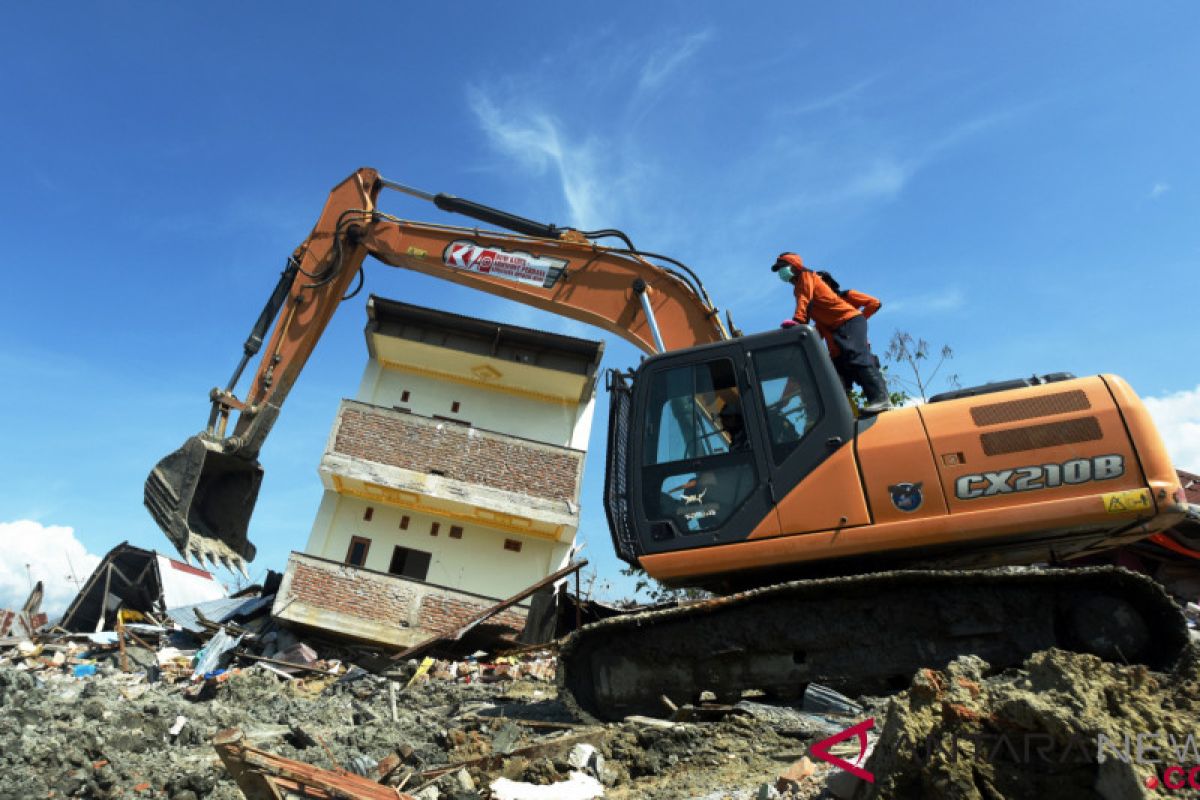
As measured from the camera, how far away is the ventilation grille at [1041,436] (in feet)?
15.3

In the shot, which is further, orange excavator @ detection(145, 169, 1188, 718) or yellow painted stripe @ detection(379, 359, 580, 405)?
yellow painted stripe @ detection(379, 359, 580, 405)

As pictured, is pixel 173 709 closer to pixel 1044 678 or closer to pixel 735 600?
pixel 735 600

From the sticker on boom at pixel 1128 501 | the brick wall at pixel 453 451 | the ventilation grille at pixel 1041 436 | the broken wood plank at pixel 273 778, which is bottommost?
the broken wood plank at pixel 273 778

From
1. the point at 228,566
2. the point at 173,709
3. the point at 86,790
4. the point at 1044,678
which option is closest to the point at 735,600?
the point at 1044,678

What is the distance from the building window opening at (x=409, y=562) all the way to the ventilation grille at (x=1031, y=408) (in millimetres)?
15462

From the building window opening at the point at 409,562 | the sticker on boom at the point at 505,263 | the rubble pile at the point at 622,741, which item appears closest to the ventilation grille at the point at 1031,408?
the rubble pile at the point at 622,741

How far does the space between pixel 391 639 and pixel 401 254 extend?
8.47 m

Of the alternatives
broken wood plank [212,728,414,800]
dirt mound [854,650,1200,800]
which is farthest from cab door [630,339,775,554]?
broken wood plank [212,728,414,800]

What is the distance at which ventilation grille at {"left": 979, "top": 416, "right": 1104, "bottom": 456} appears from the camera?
4.67 meters

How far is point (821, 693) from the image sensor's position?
4809 millimetres

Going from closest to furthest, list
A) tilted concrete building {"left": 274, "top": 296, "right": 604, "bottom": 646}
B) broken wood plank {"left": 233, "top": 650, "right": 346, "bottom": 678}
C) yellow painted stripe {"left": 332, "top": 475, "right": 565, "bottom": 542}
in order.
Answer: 1. broken wood plank {"left": 233, "top": 650, "right": 346, "bottom": 678}
2. tilted concrete building {"left": 274, "top": 296, "right": 604, "bottom": 646}
3. yellow painted stripe {"left": 332, "top": 475, "right": 565, "bottom": 542}

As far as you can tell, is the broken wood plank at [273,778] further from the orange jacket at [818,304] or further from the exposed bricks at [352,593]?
the exposed bricks at [352,593]

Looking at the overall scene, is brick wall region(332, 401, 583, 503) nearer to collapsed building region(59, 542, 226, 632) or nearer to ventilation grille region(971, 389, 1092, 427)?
collapsed building region(59, 542, 226, 632)

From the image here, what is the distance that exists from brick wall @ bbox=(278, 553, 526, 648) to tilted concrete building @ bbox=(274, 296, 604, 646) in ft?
0.07
